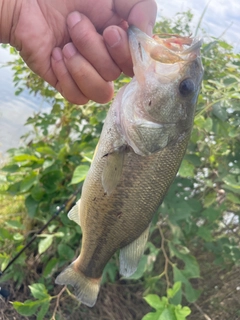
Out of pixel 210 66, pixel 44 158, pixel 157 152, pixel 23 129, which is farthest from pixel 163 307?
pixel 23 129

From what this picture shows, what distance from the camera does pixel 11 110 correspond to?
15.6 feet

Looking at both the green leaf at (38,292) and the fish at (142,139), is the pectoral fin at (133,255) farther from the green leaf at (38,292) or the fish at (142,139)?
the green leaf at (38,292)

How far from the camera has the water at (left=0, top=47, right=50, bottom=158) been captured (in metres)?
4.47

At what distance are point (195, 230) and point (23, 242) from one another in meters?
1.19

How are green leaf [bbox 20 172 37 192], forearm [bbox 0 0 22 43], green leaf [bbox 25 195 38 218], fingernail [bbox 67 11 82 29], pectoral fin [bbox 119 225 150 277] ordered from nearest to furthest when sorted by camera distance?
fingernail [bbox 67 11 82 29], forearm [bbox 0 0 22 43], pectoral fin [bbox 119 225 150 277], green leaf [bbox 20 172 37 192], green leaf [bbox 25 195 38 218]

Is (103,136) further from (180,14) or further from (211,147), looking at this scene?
(180,14)

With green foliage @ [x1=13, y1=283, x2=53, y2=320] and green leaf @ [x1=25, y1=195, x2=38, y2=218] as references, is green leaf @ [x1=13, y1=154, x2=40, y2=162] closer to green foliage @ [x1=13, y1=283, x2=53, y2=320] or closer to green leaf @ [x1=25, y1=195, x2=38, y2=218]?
green leaf @ [x1=25, y1=195, x2=38, y2=218]

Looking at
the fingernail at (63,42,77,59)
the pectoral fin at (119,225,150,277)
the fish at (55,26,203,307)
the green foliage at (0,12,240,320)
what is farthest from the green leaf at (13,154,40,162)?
the fingernail at (63,42,77,59)

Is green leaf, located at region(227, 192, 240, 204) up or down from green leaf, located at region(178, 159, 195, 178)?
down

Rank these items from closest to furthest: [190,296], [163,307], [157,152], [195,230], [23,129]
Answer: [157,152]
[163,307]
[190,296]
[195,230]
[23,129]

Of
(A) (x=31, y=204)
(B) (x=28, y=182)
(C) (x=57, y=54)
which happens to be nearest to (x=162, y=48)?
(C) (x=57, y=54)

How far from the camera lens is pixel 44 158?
2855 mm

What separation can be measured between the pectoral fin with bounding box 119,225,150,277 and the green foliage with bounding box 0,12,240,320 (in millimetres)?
261

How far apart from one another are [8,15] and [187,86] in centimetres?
64
